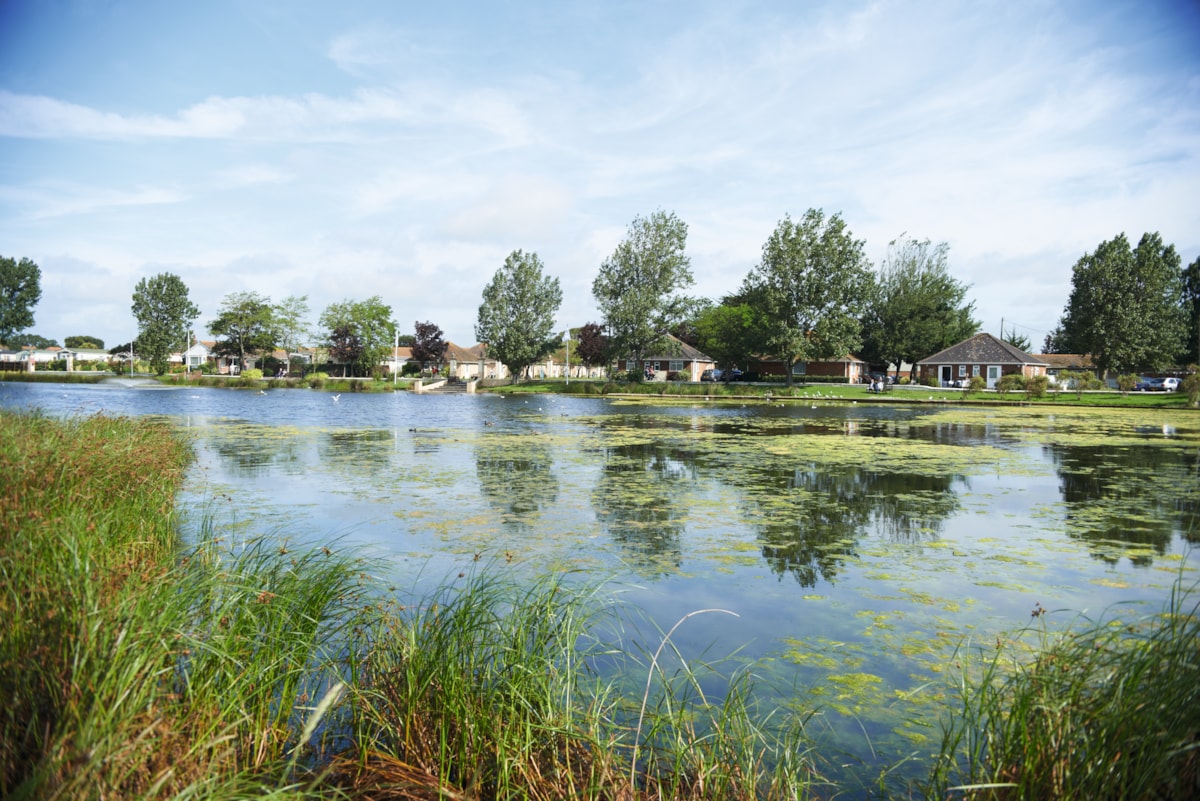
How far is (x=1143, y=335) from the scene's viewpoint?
2192 inches

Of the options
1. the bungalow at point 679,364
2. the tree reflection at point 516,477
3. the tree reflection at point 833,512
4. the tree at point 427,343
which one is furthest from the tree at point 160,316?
the tree reflection at point 833,512

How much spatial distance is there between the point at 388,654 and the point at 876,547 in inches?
266

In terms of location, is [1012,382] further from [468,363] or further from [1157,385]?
[468,363]

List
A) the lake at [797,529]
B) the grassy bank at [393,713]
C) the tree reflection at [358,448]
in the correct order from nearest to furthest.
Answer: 1. the grassy bank at [393,713]
2. the lake at [797,529]
3. the tree reflection at [358,448]

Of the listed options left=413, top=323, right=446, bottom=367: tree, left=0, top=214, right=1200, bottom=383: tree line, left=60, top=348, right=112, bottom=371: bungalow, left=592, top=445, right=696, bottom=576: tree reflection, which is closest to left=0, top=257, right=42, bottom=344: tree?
left=0, top=214, right=1200, bottom=383: tree line

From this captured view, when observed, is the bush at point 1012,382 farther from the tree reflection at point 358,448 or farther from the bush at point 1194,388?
the tree reflection at point 358,448

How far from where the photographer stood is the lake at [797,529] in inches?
218

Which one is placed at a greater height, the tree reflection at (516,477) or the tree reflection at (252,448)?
the tree reflection at (252,448)

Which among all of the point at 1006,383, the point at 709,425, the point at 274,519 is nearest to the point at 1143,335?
the point at 1006,383

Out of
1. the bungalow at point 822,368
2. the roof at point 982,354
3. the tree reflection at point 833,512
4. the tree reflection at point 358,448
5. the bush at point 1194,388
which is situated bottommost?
the tree reflection at point 833,512

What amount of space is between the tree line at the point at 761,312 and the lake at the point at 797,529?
35.8 meters

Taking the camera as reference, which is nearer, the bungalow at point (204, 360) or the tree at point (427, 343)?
the tree at point (427, 343)

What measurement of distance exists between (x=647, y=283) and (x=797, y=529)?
177 feet

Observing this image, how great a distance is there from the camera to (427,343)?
83.9 m
